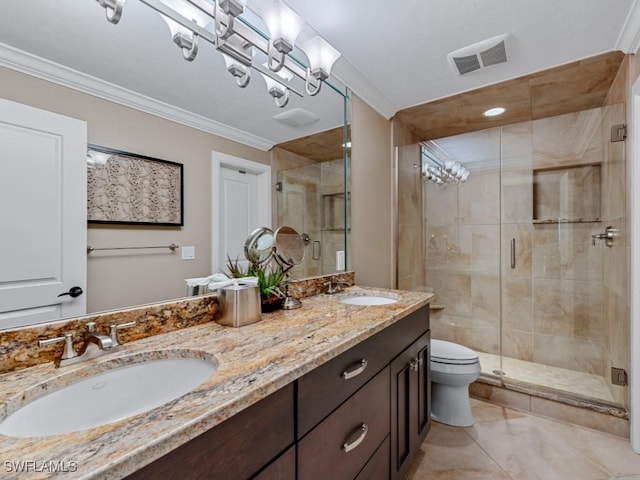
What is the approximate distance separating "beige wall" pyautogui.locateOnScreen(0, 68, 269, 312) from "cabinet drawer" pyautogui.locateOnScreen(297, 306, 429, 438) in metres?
0.58

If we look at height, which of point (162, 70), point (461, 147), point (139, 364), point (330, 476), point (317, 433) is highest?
point (461, 147)

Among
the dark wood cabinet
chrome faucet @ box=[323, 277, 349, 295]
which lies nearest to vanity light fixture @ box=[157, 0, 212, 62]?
the dark wood cabinet

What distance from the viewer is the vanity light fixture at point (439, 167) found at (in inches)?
118

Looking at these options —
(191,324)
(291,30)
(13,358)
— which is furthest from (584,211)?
(13,358)

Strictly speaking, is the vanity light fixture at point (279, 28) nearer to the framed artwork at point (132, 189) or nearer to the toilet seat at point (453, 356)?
the framed artwork at point (132, 189)

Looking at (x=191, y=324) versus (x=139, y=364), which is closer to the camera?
(x=139, y=364)

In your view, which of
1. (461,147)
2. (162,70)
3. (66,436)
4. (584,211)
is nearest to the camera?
(66,436)

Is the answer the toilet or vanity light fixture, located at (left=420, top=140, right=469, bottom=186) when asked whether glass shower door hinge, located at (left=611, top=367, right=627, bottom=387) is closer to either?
the toilet

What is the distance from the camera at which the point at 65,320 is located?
0.79 m

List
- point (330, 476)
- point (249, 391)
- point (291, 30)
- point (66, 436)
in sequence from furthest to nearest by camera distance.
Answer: point (291, 30), point (330, 476), point (249, 391), point (66, 436)

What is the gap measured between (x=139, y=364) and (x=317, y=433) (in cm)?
50

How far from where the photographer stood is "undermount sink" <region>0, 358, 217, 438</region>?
591mm

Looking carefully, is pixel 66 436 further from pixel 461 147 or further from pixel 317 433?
pixel 461 147

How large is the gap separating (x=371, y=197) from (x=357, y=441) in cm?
156
